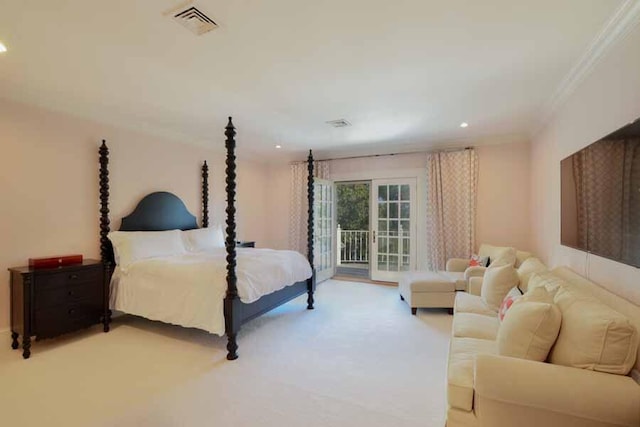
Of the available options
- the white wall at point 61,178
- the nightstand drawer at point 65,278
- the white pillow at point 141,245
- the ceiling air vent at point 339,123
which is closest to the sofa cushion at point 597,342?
the ceiling air vent at point 339,123

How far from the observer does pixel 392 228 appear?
5.82 meters

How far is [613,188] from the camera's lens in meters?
1.97

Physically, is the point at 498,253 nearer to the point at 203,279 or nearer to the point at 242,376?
the point at 242,376

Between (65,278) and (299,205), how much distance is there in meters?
4.03

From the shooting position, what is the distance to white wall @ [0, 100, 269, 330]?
315 centimetres

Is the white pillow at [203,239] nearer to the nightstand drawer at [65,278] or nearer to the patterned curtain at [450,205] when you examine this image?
the nightstand drawer at [65,278]

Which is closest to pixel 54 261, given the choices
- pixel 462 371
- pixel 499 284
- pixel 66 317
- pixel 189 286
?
pixel 66 317

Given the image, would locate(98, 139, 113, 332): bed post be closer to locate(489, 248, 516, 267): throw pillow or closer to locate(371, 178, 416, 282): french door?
locate(371, 178, 416, 282): french door

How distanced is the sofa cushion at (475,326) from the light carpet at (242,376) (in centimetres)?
43

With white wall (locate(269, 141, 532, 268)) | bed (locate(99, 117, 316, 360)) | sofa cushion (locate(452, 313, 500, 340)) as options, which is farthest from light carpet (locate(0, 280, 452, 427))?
white wall (locate(269, 141, 532, 268))

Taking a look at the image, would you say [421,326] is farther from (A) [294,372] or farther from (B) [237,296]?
(B) [237,296]

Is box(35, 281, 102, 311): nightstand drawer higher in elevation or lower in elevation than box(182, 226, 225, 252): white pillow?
lower

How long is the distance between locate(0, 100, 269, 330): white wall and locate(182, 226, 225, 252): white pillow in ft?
2.37

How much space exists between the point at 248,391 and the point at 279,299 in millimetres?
1419
